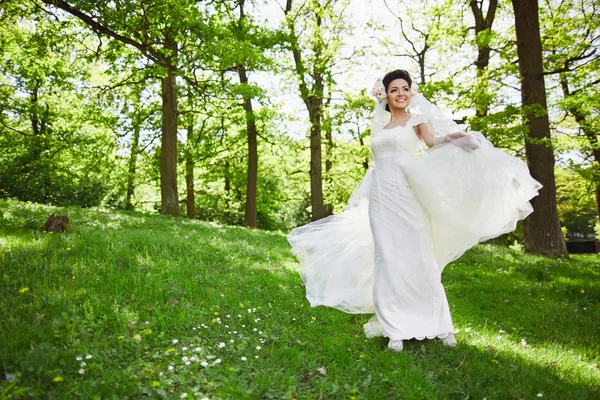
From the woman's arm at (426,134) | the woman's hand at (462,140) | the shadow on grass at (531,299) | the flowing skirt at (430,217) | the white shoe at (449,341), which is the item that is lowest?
the shadow on grass at (531,299)

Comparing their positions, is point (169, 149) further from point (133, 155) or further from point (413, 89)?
point (413, 89)

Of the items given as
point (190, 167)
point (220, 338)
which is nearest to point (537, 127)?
point (220, 338)

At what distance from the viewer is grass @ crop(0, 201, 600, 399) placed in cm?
330

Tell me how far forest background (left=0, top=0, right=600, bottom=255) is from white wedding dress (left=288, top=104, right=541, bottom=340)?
6526 millimetres

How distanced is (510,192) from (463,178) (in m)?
0.61

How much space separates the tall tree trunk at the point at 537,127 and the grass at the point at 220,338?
4.84m

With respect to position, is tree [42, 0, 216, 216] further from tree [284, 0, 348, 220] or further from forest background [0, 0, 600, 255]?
tree [284, 0, 348, 220]

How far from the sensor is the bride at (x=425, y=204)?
464cm

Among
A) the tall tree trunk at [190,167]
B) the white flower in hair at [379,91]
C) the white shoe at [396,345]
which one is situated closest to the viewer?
the white shoe at [396,345]

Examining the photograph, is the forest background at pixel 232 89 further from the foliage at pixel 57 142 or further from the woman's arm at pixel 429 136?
the woman's arm at pixel 429 136

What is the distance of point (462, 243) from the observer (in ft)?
16.2

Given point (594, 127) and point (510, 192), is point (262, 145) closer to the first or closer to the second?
point (594, 127)

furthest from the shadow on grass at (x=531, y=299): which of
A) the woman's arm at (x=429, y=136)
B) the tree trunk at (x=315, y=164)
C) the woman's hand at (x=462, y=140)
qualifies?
the tree trunk at (x=315, y=164)

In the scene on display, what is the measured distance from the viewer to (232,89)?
1397 centimetres
